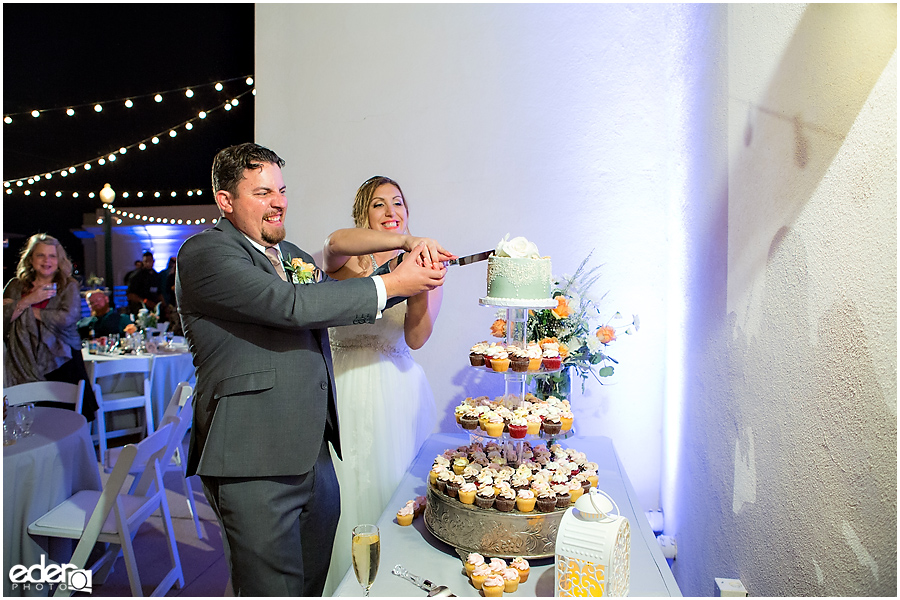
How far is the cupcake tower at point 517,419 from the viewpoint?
5.90 feet

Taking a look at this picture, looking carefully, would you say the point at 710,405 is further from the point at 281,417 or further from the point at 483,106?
the point at 483,106

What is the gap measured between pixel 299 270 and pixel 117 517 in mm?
1603

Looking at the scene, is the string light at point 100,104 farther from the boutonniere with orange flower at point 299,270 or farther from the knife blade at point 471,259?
the knife blade at point 471,259

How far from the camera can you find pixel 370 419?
250 cm

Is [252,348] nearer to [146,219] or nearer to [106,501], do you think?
[106,501]

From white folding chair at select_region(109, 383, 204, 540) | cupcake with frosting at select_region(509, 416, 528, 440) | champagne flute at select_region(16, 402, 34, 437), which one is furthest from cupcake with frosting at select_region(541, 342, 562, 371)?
champagne flute at select_region(16, 402, 34, 437)

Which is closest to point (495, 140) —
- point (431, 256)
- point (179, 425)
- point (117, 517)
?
point (431, 256)

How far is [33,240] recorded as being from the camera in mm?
4551

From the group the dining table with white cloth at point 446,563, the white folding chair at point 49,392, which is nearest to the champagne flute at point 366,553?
the dining table with white cloth at point 446,563

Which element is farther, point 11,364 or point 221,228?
point 11,364

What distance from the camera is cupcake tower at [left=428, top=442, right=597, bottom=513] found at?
5.57 ft

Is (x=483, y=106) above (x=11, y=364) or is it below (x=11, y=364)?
above

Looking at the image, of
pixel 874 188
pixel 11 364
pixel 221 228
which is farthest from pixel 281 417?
pixel 11 364

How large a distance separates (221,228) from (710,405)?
75.9 inches
